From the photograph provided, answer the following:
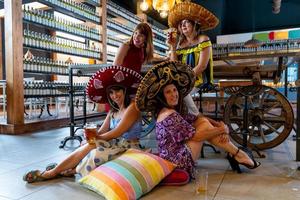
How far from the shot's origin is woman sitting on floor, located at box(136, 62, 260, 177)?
204 cm

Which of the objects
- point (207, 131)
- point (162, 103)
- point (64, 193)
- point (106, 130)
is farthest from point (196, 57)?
point (64, 193)

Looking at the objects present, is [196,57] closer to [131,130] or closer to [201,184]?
[131,130]

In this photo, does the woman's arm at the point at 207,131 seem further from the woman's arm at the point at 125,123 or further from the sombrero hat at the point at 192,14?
the sombrero hat at the point at 192,14

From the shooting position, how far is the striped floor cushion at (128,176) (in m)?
1.63

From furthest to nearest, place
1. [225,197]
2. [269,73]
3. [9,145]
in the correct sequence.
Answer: [269,73] → [9,145] → [225,197]

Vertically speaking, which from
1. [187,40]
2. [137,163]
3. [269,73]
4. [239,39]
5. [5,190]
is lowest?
[5,190]

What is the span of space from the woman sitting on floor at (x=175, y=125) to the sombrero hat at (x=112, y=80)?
0.27m

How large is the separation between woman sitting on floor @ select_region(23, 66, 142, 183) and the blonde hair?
0.56 metres

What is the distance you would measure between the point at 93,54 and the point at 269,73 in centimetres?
430

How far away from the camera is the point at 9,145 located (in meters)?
3.31

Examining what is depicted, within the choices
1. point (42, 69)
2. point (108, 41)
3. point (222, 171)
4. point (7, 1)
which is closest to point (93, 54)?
point (108, 41)

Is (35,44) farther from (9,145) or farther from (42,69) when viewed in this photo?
(9,145)

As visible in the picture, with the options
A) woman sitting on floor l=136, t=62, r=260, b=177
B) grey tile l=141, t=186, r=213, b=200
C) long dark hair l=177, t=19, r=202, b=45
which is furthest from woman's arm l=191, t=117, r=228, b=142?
long dark hair l=177, t=19, r=202, b=45

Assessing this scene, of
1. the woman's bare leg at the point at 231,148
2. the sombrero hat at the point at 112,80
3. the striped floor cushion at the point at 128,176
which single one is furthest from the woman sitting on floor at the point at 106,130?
the woman's bare leg at the point at 231,148
